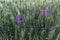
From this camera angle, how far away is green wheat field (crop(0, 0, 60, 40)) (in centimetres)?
178

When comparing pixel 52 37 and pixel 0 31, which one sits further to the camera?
pixel 0 31

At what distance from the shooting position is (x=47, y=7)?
6.77 ft

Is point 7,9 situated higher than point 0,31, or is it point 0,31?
point 7,9

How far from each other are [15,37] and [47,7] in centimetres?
45

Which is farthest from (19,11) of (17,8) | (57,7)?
(57,7)

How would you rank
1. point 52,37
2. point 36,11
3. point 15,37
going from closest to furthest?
point 52,37 → point 15,37 → point 36,11

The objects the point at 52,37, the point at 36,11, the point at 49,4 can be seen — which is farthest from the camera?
the point at 49,4

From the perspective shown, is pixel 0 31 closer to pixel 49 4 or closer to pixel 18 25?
pixel 18 25

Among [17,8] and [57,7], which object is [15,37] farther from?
[57,7]

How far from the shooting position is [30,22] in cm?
186

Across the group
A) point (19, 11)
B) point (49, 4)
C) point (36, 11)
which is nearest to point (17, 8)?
point (19, 11)

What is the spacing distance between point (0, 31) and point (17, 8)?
274 mm

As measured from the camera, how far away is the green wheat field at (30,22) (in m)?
1.78

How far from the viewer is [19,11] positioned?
2.02 meters
